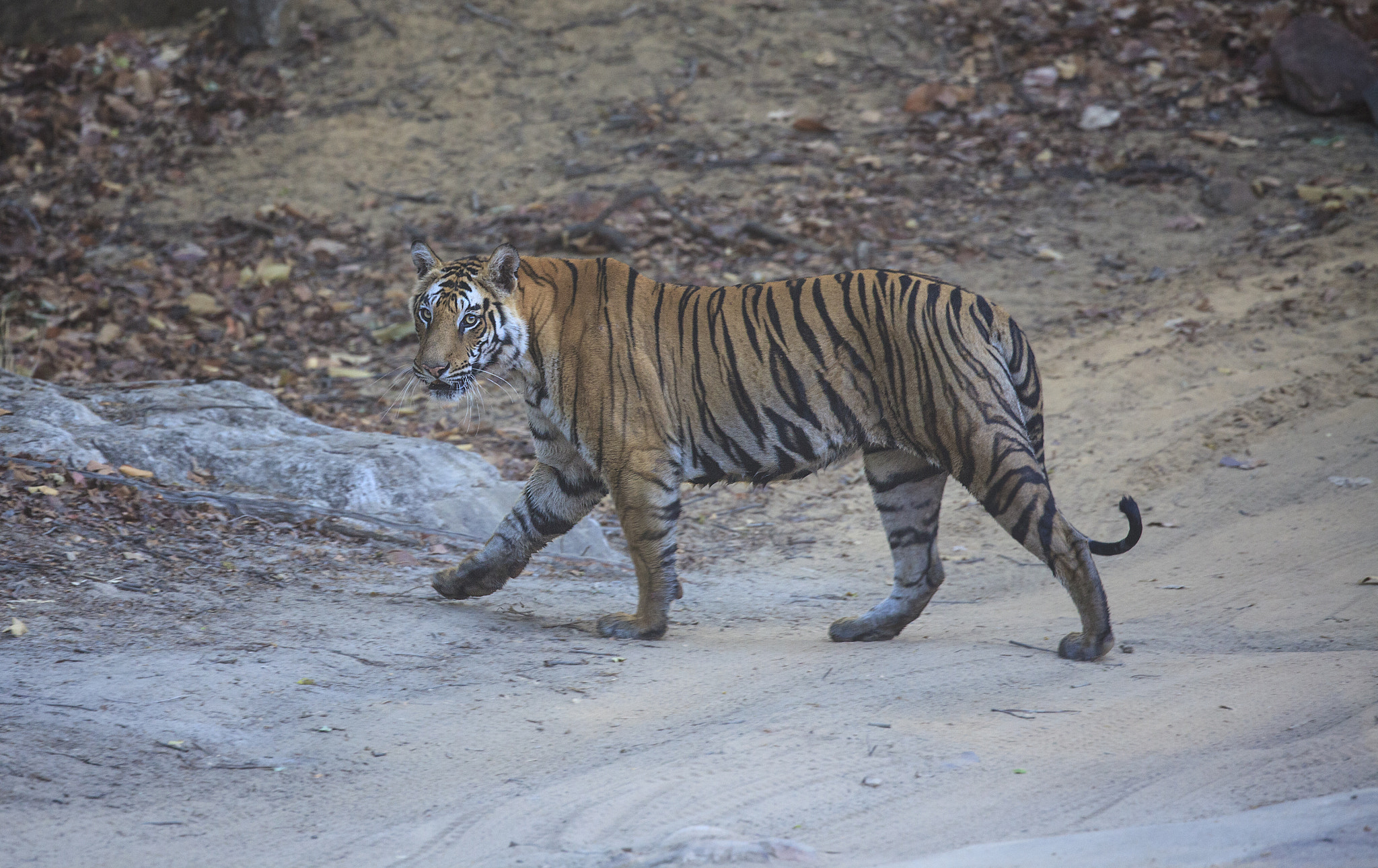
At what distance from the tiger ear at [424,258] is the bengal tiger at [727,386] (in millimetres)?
11

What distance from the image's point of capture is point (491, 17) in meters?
13.2

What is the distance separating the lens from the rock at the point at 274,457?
5.99 metres

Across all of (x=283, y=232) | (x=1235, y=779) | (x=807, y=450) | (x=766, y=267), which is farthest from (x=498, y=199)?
(x=1235, y=779)

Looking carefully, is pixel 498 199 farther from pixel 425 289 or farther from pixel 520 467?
pixel 425 289

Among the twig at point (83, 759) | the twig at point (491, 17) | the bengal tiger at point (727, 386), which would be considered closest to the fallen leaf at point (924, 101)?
the twig at point (491, 17)

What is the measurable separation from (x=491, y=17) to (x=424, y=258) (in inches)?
360

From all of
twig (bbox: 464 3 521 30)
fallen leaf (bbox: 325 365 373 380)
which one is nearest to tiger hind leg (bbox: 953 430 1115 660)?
fallen leaf (bbox: 325 365 373 380)

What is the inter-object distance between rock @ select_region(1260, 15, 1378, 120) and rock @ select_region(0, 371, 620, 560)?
27.5 feet

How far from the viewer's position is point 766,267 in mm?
9531

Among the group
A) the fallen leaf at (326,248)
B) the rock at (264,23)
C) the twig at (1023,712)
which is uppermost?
the rock at (264,23)

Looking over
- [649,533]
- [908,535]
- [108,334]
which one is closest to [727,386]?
[649,533]

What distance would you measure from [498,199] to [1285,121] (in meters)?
7.37

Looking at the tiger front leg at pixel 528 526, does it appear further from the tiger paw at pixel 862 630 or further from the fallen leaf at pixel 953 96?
the fallen leaf at pixel 953 96

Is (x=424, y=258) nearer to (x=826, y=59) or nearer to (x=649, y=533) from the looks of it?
(x=649, y=533)
